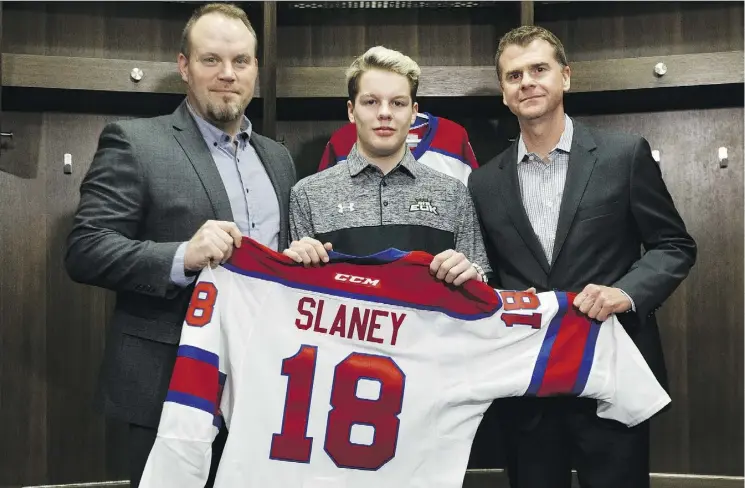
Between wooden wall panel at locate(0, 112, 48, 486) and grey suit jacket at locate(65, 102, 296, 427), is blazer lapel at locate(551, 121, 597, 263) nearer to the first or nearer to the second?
grey suit jacket at locate(65, 102, 296, 427)

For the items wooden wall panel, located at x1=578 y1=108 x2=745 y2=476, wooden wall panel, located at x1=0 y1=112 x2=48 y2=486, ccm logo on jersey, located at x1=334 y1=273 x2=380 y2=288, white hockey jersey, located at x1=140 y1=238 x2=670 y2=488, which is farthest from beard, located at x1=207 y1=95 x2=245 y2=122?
wooden wall panel, located at x1=578 y1=108 x2=745 y2=476

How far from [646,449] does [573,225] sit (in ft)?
1.90

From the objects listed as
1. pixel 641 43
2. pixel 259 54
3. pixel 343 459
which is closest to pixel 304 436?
pixel 343 459

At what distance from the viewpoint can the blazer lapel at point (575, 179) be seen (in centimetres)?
197

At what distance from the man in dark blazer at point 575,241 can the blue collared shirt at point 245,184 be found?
0.56 meters

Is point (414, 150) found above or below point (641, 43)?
below

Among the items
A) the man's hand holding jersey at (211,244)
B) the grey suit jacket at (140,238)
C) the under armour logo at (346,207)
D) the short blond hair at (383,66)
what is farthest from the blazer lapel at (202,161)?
the short blond hair at (383,66)

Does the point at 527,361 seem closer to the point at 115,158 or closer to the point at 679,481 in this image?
the point at 115,158

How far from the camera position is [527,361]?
1.85m

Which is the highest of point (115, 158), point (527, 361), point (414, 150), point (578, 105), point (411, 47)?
point (411, 47)

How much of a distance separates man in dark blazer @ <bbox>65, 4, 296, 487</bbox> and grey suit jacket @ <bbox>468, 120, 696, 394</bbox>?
61 centimetres

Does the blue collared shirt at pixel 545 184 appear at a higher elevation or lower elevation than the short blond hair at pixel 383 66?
lower

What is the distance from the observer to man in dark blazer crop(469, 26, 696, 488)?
191cm

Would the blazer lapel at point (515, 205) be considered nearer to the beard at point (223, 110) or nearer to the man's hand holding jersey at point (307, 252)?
the man's hand holding jersey at point (307, 252)
